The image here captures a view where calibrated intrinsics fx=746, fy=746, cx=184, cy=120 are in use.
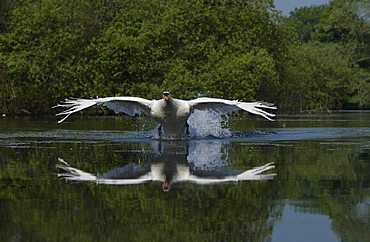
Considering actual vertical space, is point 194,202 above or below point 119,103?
below

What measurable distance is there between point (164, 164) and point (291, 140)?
7461 mm

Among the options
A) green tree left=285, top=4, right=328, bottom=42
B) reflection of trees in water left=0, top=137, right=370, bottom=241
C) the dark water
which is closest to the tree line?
the dark water

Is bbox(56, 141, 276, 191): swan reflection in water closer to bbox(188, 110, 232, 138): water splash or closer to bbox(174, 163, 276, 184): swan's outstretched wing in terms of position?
bbox(174, 163, 276, 184): swan's outstretched wing

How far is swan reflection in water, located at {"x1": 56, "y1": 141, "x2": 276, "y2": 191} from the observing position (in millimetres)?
9844

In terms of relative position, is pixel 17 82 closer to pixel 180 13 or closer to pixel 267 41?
pixel 180 13

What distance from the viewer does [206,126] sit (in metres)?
23.0

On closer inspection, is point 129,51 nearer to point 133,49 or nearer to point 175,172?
point 133,49

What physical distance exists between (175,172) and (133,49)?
3758cm

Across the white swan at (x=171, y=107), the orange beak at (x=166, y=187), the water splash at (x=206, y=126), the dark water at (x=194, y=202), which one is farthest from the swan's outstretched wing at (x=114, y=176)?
the water splash at (x=206, y=126)

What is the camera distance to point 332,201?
8.00m

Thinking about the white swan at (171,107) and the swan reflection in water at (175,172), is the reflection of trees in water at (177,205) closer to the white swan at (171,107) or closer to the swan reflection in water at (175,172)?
the swan reflection in water at (175,172)

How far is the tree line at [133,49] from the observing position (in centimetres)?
4688

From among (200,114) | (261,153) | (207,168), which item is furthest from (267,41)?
(207,168)

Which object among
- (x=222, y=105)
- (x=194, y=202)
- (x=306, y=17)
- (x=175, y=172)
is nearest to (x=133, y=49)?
(x=222, y=105)
